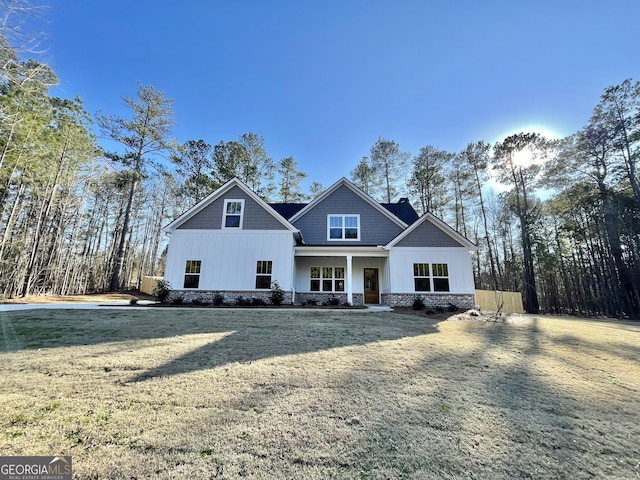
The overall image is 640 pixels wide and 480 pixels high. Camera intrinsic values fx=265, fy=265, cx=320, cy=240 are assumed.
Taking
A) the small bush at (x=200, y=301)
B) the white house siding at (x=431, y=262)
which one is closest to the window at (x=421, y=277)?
the white house siding at (x=431, y=262)

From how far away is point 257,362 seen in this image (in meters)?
4.57

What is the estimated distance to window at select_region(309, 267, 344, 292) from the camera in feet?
47.5

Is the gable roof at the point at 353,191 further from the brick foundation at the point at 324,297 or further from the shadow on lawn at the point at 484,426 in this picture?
the shadow on lawn at the point at 484,426

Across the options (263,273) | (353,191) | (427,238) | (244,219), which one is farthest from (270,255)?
(427,238)

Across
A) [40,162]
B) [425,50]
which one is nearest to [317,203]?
[425,50]

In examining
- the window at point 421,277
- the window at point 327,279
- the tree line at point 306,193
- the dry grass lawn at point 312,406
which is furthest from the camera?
the window at point 327,279

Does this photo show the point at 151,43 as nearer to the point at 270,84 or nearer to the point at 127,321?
the point at 270,84

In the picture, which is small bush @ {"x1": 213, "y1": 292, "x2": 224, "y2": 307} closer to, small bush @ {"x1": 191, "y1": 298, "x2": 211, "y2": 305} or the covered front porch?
small bush @ {"x1": 191, "y1": 298, "x2": 211, "y2": 305}

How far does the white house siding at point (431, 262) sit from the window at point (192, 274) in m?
9.31

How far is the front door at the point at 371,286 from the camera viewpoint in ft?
47.6

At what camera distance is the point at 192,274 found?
1273cm

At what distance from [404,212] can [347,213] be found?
13.7ft

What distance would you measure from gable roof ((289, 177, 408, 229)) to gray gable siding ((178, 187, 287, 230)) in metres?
2.28

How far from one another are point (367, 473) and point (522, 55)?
48.2 ft
